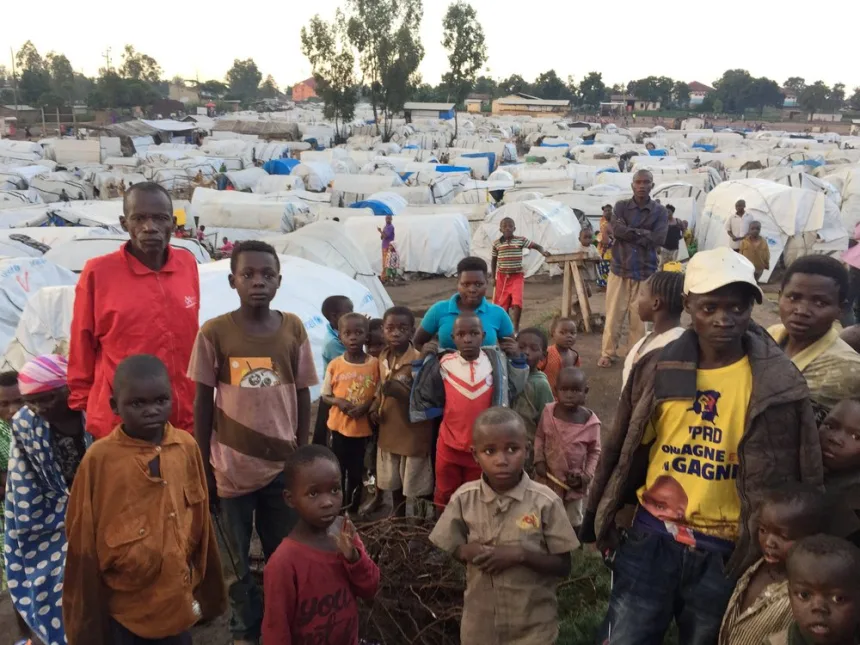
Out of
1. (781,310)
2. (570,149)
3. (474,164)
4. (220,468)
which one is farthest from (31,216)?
(570,149)

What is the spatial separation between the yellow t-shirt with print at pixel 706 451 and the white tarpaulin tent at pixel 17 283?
7.64 meters

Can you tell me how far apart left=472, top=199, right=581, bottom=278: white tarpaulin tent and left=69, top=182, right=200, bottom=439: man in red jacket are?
442 inches

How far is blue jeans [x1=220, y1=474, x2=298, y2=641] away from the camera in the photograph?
275 cm

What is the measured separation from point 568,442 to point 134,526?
2202 mm

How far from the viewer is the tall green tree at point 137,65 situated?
8619 centimetres

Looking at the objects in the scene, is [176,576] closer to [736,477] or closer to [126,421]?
[126,421]

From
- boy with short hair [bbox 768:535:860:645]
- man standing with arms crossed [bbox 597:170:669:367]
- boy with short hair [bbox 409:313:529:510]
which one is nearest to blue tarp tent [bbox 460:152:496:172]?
man standing with arms crossed [bbox 597:170:669:367]

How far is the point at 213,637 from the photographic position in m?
3.18

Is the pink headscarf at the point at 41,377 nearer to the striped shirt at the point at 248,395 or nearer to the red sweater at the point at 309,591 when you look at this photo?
the striped shirt at the point at 248,395

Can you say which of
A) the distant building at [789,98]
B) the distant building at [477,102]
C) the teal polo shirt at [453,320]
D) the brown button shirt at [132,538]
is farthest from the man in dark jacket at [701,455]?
the distant building at [789,98]

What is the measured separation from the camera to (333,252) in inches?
365

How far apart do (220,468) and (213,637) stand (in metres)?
1.06

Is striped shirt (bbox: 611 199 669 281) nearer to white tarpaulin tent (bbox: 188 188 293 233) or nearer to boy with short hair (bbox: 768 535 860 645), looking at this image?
boy with short hair (bbox: 768 535 860 645)

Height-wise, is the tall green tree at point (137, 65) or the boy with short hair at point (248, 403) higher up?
the tall green tree at point (137, 65)
